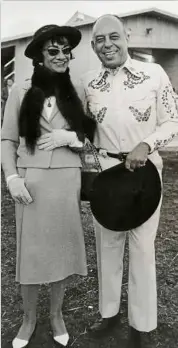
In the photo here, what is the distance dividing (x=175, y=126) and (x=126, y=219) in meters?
0.35

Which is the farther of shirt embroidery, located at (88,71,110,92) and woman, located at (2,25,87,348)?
shirt embroidery, located at (88,71,110,92)

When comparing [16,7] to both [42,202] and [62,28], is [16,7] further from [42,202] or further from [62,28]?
[42,202]

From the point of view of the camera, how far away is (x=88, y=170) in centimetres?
144

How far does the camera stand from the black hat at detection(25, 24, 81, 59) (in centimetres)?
125

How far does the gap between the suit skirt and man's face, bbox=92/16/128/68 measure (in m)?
0.38

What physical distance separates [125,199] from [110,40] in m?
0.51

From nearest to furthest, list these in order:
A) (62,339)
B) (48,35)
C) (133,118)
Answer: (48,35), (133,118), (62,339)

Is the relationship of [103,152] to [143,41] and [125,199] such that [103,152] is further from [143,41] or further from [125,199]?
[143,41]

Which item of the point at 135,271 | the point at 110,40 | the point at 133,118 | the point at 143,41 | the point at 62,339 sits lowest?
the point at 62,339

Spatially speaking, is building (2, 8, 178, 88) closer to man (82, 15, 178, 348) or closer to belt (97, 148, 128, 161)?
man (82, 15, 178, 348)

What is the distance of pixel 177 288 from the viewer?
185cm

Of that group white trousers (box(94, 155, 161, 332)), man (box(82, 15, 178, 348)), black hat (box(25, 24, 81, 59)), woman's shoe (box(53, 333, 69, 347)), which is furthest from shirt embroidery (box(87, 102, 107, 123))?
woman's shoe (box(53, 333, 69, 347))

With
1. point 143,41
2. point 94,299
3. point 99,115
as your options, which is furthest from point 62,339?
point 143,41

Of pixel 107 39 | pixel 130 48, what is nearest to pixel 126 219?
pixel 107 39
